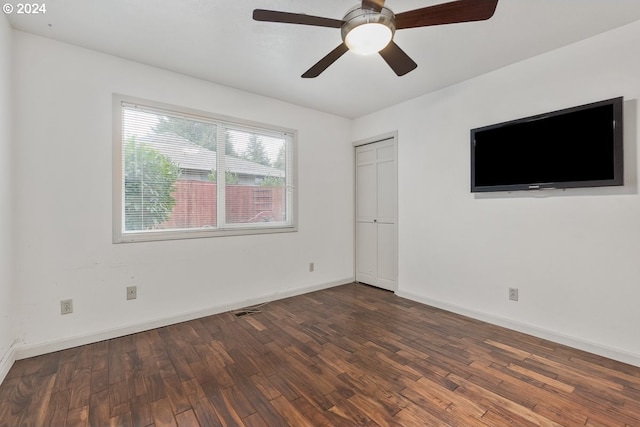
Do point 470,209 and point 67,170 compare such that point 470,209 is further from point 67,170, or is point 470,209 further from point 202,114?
point 67,170

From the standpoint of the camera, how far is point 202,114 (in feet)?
10.6

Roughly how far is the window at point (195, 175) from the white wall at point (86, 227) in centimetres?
11

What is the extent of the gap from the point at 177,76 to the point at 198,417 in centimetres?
310

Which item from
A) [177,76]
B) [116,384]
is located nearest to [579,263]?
[116,384]

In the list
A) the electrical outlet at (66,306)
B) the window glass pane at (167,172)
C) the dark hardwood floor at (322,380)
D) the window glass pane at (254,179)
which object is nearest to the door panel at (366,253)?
the window glass pane at (254,179)

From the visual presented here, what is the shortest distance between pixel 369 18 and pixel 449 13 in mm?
435

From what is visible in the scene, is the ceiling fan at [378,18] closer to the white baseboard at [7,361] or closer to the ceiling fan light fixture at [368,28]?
the ceiling fan light fixture at [368,28]

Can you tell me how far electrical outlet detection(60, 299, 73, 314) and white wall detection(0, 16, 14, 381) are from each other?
0.30 meters

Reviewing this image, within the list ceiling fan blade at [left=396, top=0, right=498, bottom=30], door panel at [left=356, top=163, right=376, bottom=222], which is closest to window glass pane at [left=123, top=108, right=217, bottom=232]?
door panel at [left=356, top=163, right=376, bottom=222]

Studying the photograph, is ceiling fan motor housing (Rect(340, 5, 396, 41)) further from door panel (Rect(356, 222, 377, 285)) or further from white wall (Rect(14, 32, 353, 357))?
door panel (Rect(356, 222, 377, 285))

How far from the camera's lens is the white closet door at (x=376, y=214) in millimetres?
4188

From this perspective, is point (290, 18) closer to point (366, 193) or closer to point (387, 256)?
point (366, 193)

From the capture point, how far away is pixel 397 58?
6.72 feet

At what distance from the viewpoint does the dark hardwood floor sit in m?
1.69
